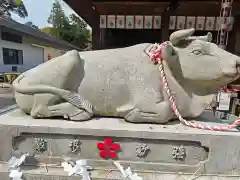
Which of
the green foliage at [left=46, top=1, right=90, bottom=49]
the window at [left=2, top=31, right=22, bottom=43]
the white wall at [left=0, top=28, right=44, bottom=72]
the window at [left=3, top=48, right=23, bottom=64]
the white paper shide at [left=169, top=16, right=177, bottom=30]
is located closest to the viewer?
the white paper shide at [left=169, top=16, right=177, bottom=30]

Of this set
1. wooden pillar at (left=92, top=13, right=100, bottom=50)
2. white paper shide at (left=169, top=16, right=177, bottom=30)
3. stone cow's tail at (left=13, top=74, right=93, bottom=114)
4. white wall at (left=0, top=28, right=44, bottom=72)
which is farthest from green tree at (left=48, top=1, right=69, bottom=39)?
stone cow's tail at (left=13, top=74, right=93, bottom=114)

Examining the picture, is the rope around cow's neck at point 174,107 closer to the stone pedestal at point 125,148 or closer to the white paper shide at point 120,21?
the stone pedestal at point 125,148

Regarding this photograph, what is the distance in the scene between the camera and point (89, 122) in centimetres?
144

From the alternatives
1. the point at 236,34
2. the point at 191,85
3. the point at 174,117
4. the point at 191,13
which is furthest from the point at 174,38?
the point at 236,34

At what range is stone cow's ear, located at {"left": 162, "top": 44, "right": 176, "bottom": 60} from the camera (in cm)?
135

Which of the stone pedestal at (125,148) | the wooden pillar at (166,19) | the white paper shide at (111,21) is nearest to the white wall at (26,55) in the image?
the white paper shide at (111,21)

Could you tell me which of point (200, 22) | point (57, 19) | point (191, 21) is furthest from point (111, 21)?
point (57, 19)

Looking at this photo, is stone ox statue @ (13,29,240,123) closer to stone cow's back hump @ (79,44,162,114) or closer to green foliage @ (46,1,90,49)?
stone cow's back hump @ (79,44,162,114)

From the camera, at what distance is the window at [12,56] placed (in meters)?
9.71

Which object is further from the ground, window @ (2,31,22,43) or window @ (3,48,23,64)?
window @ (2,31,22,43)

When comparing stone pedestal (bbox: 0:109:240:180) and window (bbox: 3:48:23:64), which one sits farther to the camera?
window (bbox: 3:48:23:64)

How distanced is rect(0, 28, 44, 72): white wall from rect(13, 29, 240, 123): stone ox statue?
9153mm

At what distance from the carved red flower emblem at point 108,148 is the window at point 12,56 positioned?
9.84m

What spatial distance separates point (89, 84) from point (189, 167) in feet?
2.82
